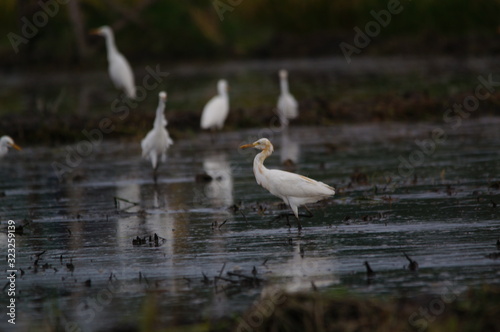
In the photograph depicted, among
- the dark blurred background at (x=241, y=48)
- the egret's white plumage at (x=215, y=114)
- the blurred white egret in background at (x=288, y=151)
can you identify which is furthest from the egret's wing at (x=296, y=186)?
the dark blurred background at (x=241, y=48)

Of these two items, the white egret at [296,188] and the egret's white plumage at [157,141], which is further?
the egret's white plumage at [157,141]

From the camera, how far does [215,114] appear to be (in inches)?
842

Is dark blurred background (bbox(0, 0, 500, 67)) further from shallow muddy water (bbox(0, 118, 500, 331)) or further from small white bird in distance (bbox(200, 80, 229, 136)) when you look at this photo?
shallow muddy water (bbox(0, 118, 500, 331))

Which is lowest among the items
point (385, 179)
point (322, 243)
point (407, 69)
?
point (322, 243)

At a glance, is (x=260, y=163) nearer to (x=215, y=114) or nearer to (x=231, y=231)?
(x=231, y=231)

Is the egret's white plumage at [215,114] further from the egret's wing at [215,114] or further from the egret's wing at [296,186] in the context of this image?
the egret's wing at [296,186]

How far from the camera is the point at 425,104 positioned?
22.7 meters

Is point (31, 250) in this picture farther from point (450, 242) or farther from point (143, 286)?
point (450, 242)

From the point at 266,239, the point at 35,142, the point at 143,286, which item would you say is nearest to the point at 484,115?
the point at 35,142

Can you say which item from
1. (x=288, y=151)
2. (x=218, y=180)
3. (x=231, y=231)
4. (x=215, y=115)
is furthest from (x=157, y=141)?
(x=215, y=115)

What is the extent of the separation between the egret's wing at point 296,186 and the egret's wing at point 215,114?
33.8ft

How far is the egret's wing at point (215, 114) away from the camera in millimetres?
21078

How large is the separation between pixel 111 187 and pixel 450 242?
7016mm

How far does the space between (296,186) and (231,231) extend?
856 mm
